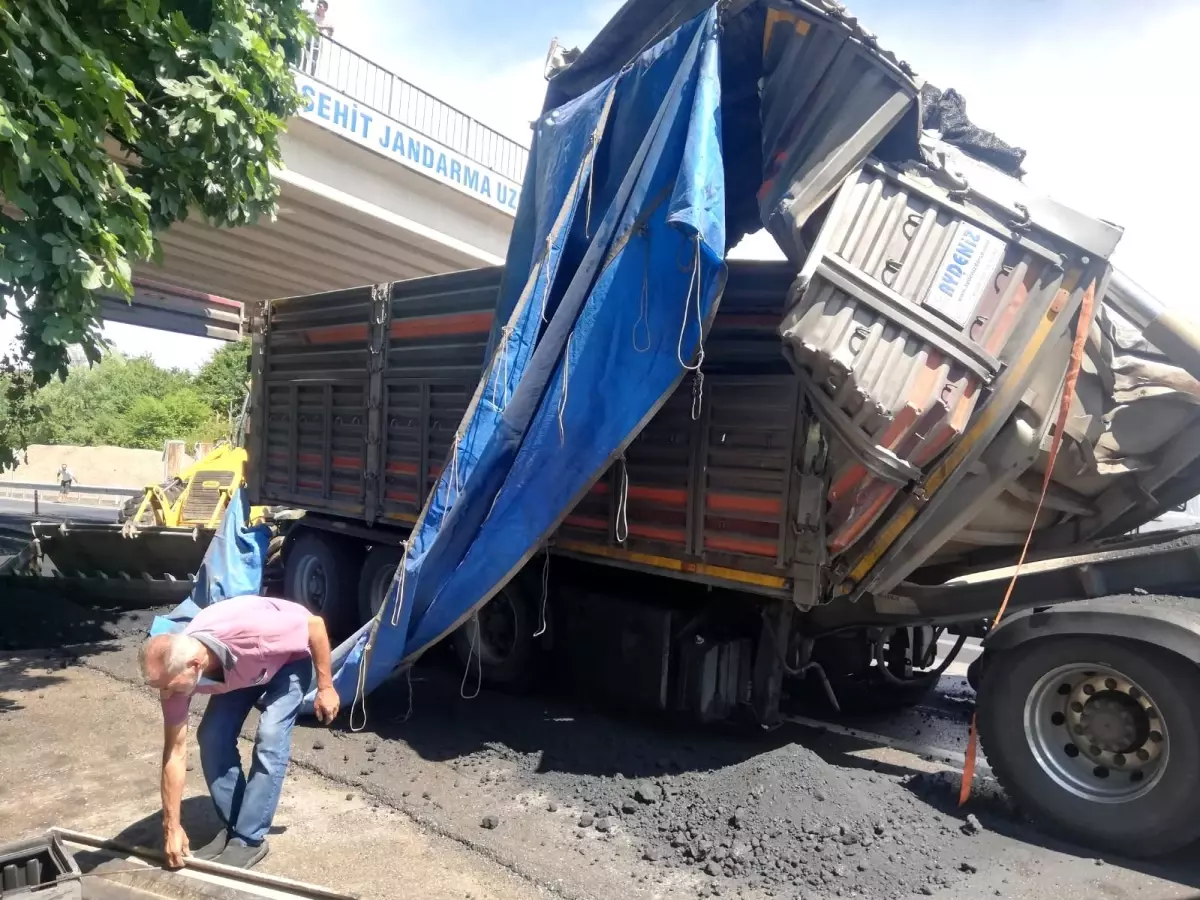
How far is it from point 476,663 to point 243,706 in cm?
260

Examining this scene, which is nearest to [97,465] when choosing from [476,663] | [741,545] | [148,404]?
[148,404]

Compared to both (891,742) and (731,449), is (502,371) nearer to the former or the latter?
(731,449)

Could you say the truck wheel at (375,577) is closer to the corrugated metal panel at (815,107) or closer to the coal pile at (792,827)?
the coal pile at (792,827)

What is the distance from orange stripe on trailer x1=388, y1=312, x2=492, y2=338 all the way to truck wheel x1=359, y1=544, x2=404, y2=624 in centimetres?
168

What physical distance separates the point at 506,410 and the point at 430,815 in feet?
6.57

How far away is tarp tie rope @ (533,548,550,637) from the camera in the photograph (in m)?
5.52

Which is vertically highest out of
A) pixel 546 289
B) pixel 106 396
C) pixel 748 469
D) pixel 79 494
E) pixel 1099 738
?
pixel 106 396

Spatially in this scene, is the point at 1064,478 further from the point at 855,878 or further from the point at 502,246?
the point at 502,246

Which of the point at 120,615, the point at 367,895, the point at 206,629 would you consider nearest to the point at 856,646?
the point at 367,895

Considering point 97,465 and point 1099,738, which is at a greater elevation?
point 97,465

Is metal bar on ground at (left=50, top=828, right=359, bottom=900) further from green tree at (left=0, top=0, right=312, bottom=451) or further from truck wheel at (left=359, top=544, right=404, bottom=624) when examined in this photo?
truck wheel at (left=359, top=544, right=404, bottom=624)

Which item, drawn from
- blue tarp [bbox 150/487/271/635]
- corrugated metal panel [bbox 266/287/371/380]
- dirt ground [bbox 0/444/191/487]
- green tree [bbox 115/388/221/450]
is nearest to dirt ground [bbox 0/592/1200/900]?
blue tarp [bbox 150/487/271/635]

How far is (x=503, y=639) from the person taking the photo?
620cm

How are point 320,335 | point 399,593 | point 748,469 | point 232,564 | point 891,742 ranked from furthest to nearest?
1. point 320,335
2. point 232,564
3. point 891,742
4. point 399,593
5. point 748,469
